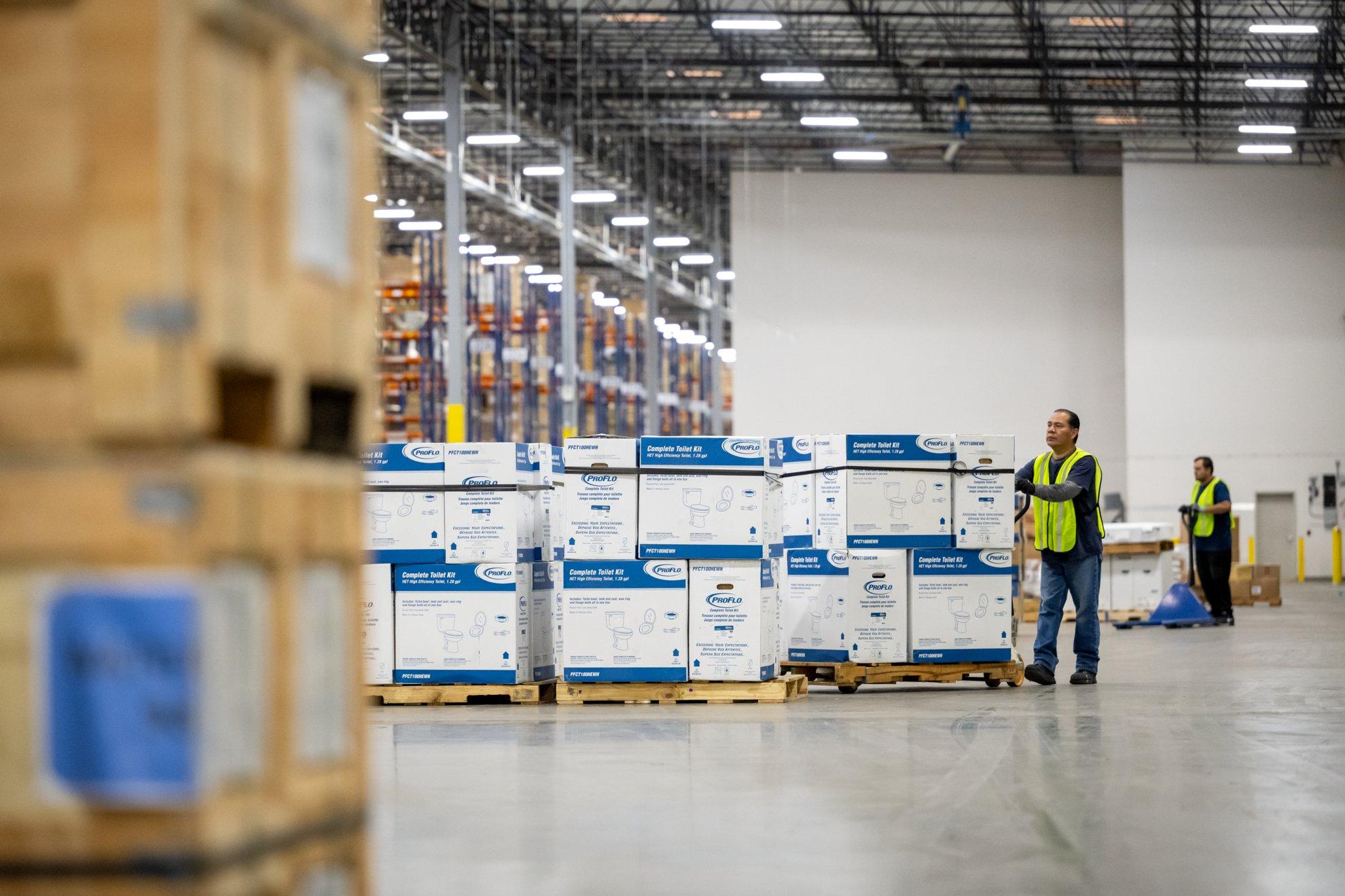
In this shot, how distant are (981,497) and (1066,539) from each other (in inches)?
23.8

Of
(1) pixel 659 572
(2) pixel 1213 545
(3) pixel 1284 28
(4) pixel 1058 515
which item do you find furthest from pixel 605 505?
(3) pixel 1284 28

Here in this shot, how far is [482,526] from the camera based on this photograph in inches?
345

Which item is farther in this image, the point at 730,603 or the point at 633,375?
the point at 633,375

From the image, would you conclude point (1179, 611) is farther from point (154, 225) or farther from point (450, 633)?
point (154, 225)

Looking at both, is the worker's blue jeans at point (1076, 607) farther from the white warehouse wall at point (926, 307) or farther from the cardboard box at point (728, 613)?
the white warehouse wall at point (926, 307)

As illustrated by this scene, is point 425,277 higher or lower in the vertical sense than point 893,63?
lower

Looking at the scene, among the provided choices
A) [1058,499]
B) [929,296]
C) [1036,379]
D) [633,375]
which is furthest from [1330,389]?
[1058,499]

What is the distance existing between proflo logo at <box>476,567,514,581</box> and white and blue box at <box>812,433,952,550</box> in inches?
76.8

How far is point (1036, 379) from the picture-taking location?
2822cm

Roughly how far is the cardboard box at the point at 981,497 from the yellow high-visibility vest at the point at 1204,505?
7.66m

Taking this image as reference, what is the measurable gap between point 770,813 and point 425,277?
18.0 m

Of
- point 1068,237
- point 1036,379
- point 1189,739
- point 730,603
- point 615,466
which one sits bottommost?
point 1189,739

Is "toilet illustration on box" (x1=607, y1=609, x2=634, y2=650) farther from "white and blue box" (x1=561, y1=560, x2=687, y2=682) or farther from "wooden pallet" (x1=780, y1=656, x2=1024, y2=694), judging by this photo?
"wooden pallet" (x1=780, y1=656, x2=1024, y2=694)

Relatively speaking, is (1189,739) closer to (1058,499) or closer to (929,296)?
(1058,499)
